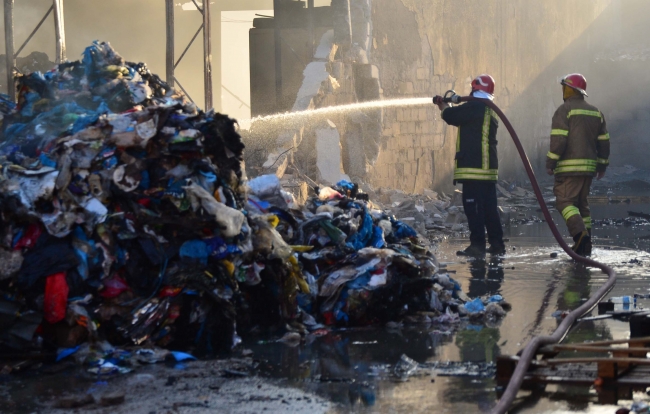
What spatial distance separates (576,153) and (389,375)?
5385 millimetres

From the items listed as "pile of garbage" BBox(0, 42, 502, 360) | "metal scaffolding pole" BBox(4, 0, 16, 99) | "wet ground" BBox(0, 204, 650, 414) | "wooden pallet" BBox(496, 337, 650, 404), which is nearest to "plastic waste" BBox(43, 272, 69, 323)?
"pile of garbage" BBox(0, 42, 502, 360)

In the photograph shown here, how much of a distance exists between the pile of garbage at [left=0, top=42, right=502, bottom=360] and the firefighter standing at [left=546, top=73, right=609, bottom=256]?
3.14 metres

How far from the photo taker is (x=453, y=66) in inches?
689

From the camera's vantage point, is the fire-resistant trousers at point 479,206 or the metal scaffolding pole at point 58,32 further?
the metal scaffolding pole at point 58,32

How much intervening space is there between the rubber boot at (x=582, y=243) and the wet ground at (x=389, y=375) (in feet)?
4.95

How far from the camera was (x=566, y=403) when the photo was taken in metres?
3.95

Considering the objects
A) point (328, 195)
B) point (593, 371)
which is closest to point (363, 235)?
point (328, 195)

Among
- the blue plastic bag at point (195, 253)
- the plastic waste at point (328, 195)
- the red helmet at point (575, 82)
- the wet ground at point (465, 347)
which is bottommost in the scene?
the wet ground at point (465, 347)

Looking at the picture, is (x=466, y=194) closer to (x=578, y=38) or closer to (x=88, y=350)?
(x=88, y=350)

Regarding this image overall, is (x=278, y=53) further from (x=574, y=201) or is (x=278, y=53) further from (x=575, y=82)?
(x=574, y=201)

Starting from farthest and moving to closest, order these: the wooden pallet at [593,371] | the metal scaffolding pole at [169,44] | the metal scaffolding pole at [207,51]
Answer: the metal scaffolding pole at [207,51]
the metal scaffolding pole at [169,44]
the wooden pallet at [593,371]

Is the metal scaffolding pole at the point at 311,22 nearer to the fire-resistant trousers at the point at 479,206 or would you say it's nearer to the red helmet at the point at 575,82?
the fire-resistant trousers at the point at 479,206

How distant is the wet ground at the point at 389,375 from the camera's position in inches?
158

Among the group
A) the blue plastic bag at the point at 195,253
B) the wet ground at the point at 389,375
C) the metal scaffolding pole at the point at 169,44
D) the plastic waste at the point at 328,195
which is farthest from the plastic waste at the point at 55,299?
the metal scaffolding pole at the point at 169,44
